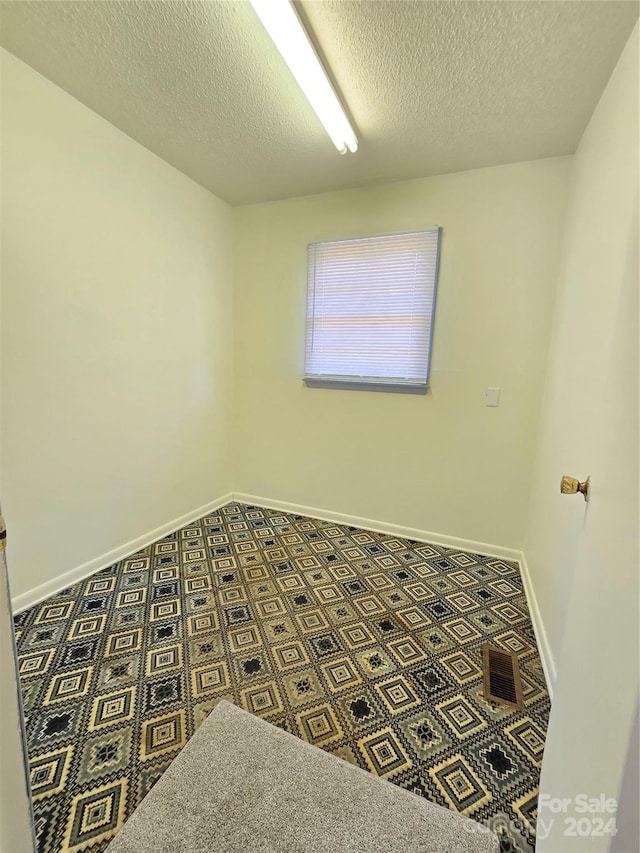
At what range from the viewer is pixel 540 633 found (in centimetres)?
172

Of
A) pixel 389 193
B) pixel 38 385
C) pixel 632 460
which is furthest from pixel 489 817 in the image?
pixel 389 193

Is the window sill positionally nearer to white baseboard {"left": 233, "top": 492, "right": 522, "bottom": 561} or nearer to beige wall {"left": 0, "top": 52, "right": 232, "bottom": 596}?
beige wall {"left": 0, "top": 52, "right": 232, "bottom": 596}

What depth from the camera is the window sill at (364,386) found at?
8.58 feet

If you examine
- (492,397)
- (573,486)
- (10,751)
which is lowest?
(10,751)

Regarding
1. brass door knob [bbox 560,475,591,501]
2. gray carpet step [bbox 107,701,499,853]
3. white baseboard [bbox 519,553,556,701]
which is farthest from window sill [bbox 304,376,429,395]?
gray carpet step [bbox 107,701,499,853]

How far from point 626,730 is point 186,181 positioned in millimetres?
3337

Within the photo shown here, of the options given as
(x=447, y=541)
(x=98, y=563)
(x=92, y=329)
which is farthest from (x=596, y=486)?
(x=98, y=563)

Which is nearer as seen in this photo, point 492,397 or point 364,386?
point 492,397

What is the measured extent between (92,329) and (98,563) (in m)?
1.42

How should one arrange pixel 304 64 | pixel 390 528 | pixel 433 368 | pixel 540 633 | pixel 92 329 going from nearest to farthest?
pixel 304 64
pixel 540 633
pixel 92 329
pixel 433 368
pixel 390 528

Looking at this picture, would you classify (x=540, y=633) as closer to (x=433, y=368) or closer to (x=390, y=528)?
(x=390, y=528)

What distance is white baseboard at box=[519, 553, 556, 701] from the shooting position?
4.85 ft

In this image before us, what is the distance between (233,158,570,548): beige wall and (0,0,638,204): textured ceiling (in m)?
0.29

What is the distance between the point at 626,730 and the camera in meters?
0.55
